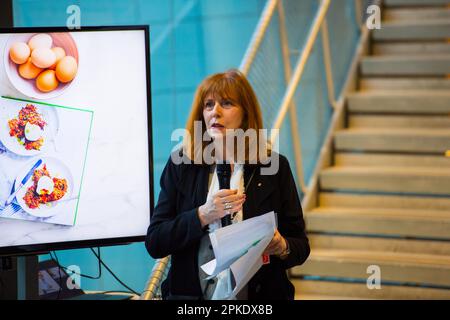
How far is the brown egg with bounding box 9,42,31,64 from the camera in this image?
2.69 m

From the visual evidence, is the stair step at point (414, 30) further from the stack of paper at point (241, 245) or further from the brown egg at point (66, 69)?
the stack of paper at point (241, 245)

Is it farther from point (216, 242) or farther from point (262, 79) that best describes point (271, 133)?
point (216, 242)

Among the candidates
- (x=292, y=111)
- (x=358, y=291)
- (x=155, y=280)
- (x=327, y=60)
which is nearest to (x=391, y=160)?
(x=327, y=60)

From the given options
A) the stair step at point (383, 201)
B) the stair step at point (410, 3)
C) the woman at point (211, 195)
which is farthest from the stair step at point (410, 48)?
the woman at point (211, 195)

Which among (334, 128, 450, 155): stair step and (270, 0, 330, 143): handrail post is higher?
(270, 0, 330, 143): handrail post

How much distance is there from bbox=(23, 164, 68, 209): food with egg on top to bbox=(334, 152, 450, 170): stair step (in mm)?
3327

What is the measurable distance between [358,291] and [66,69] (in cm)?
263

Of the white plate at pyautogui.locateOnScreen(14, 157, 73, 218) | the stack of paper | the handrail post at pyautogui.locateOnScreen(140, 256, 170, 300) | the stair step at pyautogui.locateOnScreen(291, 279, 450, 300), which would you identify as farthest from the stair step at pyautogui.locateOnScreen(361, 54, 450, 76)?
the stack of paper

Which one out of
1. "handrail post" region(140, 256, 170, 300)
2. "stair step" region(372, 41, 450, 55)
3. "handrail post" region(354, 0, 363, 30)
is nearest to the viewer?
"handrail post" region(140, 256, 170, 300)

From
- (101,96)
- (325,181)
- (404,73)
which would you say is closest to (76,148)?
(101,96)

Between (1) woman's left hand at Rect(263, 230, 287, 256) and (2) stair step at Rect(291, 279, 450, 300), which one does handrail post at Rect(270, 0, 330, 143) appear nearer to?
(2) stair step at Rect(291, 279, 450, 300)

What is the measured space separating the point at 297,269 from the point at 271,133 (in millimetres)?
951

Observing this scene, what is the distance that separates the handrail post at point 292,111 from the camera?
4875 millimetres

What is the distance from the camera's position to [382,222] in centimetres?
496
